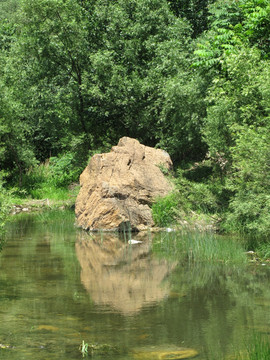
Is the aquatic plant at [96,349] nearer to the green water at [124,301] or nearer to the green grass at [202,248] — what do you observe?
the green water at [124,301]

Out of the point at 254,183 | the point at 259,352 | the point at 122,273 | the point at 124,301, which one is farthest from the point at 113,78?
the point at 259,352

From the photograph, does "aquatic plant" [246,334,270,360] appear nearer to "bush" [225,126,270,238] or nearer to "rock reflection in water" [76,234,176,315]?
"rock reflection in water" [76,234,176,315]

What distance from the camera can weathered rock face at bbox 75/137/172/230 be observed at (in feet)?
53.9

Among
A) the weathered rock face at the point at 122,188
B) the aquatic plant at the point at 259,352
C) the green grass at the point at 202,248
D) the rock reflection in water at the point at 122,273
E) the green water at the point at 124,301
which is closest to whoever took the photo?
the aquatic plant at the point at 259,352

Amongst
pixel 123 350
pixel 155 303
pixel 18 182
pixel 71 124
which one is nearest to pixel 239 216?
pixel 155 303

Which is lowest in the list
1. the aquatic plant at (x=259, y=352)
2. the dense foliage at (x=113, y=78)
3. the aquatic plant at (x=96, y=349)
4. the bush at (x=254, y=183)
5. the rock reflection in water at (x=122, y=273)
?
the aquatic plant at (x=96, y=349)

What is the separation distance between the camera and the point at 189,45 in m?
22.5

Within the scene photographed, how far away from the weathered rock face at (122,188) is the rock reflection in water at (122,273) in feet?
5.51

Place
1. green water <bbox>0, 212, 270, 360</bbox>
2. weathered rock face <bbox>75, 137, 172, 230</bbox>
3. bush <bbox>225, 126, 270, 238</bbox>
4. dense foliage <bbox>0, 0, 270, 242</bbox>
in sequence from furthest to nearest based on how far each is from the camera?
dense foliage <bbox>0, 0, 270, 242</bbox>, weathered rock face <bbox>75, 137, 172, 230</bbox>, bush <bbox>225, 126, 270, 238</bbox>, green water <bbox>0, 212, 270, 360</bbox>

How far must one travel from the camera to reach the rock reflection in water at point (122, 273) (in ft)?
27.8

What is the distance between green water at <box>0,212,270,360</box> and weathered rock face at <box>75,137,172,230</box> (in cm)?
283

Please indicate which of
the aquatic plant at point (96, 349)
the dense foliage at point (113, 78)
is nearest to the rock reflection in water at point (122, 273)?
the aquatic plant at point (96, 349)

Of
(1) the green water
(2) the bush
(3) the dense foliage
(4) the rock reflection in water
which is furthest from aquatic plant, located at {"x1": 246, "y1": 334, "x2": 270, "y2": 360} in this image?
(3) the dense foliage

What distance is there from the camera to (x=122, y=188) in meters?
16.8
